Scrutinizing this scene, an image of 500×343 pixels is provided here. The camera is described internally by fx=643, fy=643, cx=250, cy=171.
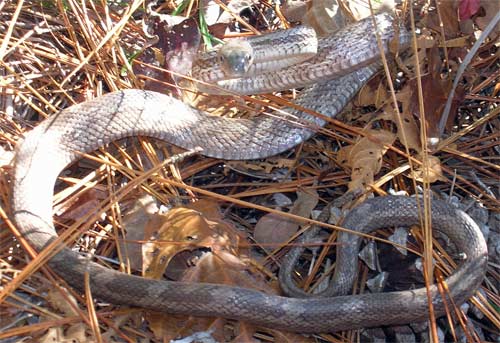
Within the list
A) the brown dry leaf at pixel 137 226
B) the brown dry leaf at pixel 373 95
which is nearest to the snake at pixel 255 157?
the brown dry leaf at pixel 373 95

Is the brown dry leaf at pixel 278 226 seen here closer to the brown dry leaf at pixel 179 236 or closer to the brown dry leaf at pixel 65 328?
the brown dry leaf at pixel 179 236

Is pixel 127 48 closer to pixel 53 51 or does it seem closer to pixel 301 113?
pixel 53 51

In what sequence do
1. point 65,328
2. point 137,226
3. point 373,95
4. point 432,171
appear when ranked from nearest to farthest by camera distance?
1. point 65,328
2. point 137,226
3. point 432,171
4. point 373,95

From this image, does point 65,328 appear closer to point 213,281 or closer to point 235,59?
point 213,281

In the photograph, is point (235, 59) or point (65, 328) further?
point (235, 59)

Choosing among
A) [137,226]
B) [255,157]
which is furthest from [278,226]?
[137,226]

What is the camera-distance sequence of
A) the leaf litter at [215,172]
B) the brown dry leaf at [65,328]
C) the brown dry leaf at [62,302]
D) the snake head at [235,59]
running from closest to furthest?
1. the brown dry leaf at [65,328]
2. the brown dry leaf at [62,302]
3. the leaf litter at [215,172]
4. the snake head at [235,59]
